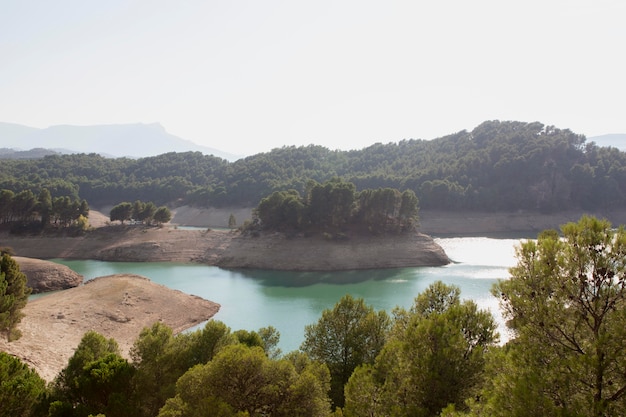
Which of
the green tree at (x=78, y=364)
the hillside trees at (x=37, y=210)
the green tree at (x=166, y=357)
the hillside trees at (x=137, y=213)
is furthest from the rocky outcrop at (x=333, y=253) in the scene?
the green tree at (x=78, y=364)

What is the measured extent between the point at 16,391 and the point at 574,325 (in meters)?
13.8

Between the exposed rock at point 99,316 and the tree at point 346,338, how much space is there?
12755mm

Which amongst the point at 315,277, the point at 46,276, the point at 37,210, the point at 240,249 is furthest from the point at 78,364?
the point at 37,210

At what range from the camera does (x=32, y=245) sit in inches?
2318

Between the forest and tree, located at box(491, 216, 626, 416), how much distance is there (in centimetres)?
2

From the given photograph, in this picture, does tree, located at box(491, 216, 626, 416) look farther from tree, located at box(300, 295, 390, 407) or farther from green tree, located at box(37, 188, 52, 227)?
green tree, located at box(37, 188, 52, 227)

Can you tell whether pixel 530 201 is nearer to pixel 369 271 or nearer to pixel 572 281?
pixel 369 271

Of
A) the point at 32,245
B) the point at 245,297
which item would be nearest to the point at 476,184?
the point at 245,297

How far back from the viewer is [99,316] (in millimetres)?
29953

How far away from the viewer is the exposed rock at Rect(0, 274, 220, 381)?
2227 cm

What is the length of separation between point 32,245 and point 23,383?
185 ft

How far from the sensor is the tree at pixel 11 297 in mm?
22081

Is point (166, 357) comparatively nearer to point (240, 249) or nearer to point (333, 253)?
point (333, 253)

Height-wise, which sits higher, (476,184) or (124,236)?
(476,184)
